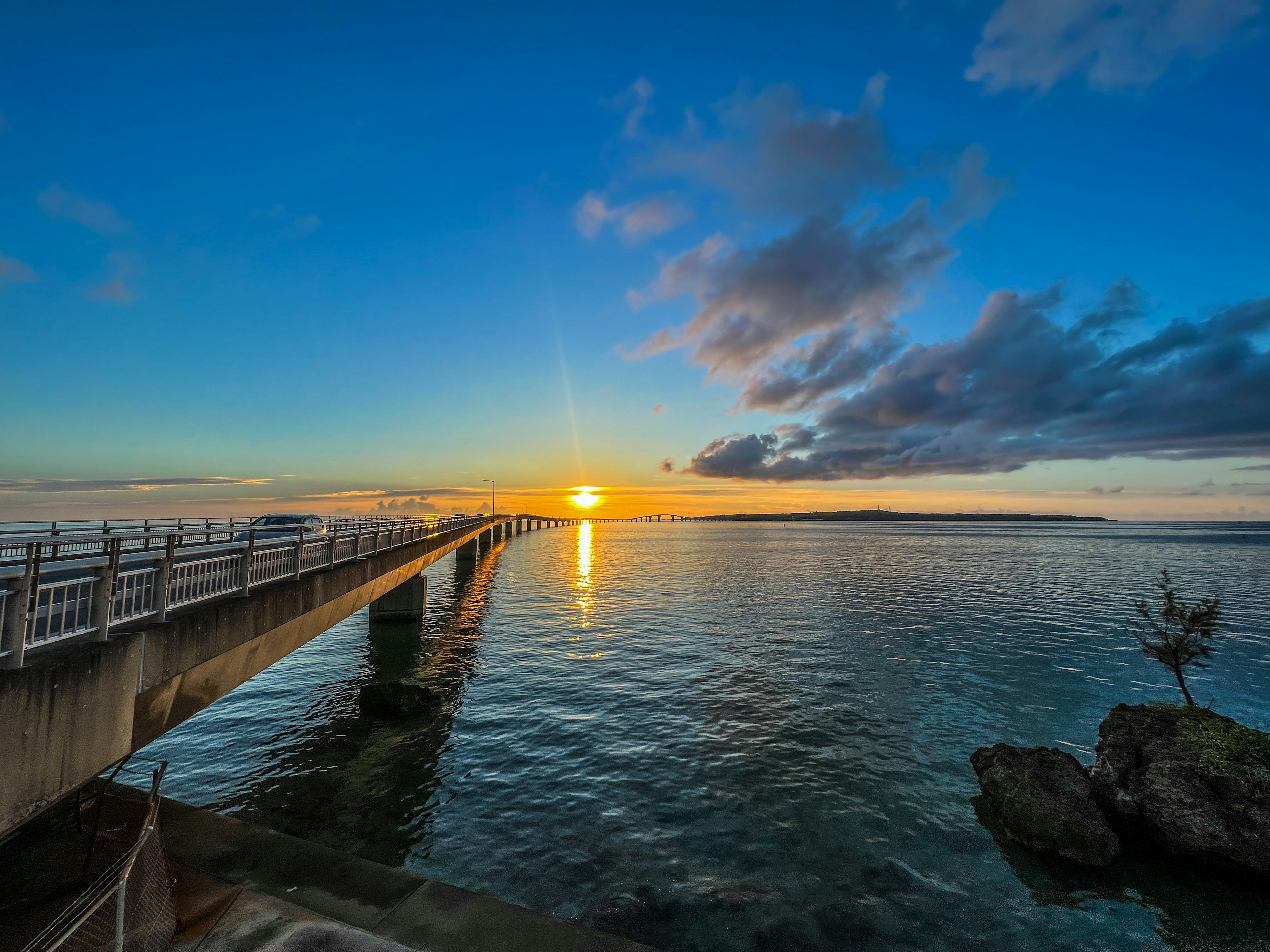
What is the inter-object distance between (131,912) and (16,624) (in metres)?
3.27

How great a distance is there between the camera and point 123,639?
7555 millimetres

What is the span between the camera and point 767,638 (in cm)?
3006

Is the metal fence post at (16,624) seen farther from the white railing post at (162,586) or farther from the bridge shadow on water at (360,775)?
the bridge shadow on water at (360,775)

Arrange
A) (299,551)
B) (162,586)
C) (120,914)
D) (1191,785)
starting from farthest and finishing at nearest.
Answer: (299,551) < (1191,785) < (162,586) < (120,914)

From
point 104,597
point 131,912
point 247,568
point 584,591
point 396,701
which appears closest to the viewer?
point 131,912

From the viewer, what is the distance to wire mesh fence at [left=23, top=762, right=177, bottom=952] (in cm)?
561

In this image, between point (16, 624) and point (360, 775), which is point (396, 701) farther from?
point (16, 624)

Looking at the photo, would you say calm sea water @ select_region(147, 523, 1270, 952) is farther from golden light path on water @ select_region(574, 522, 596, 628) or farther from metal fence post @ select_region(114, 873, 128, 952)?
metal fence post @ select_region(114, 873, 128, 952)

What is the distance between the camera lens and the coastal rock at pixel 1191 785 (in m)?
10.3

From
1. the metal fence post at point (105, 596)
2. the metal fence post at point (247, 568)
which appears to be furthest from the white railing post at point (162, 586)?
the metal fence post at point (247, 568)

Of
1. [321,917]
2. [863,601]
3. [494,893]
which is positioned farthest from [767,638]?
[321,917]

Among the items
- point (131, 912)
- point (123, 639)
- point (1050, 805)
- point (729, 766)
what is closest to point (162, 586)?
point (123, 639)

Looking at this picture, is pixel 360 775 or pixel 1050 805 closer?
pixel 1050 805

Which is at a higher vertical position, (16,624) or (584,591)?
(16,624)
